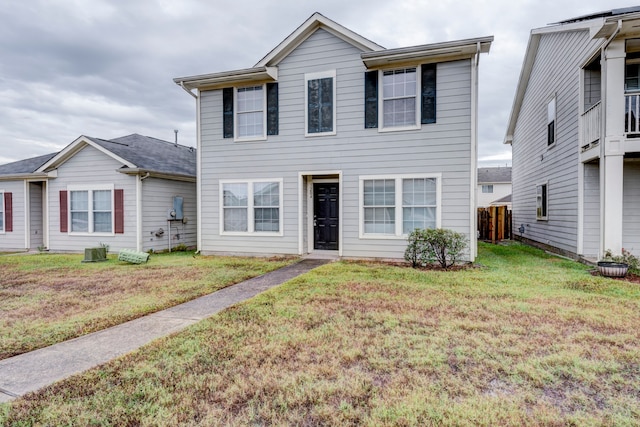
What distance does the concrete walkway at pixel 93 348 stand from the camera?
2918 millimetres

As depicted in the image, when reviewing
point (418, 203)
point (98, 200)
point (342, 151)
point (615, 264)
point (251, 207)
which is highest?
point (342, 151)

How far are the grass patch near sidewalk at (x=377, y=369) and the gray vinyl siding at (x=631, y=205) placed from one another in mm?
4856

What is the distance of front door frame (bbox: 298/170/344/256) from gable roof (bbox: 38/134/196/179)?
17.3 ft

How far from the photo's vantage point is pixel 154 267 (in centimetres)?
870

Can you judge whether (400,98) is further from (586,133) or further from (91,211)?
(91,211)

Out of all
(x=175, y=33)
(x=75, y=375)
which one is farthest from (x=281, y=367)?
(x=175, y=33)

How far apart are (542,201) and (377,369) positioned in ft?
38.8

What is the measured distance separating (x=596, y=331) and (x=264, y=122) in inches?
355

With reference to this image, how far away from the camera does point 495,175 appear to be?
37.5 metres

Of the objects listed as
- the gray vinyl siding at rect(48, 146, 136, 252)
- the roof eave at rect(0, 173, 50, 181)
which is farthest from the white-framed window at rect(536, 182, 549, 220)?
the roof eave at rect(0, 173, 50, 181)

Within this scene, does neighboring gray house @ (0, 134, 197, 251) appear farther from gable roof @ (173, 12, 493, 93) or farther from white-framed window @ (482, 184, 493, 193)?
white-framed window @ (482, 184, 493, 193)

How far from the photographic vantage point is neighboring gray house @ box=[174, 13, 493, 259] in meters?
8.59

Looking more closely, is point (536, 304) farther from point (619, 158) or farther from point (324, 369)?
point (619, 158)

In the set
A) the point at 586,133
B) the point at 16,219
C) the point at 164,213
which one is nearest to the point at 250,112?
the point at 164,213
